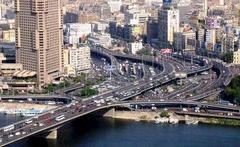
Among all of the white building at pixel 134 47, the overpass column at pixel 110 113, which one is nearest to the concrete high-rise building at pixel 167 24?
the white building at pixel 134 47

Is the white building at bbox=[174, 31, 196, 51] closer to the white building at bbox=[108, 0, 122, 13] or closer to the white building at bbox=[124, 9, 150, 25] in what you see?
the white building at bbox=[124, 9, 150, 25]

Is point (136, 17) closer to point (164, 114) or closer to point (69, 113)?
point (164, 114)

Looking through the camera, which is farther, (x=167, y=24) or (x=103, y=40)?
(x=103, y=40)

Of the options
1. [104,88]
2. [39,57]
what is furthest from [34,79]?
[104,88]

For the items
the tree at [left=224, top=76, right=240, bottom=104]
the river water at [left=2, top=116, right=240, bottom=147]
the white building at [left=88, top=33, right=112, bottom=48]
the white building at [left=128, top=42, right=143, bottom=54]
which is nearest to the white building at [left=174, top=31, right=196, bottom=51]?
the white building at [left=128, top=42, right=143, bottom=54]

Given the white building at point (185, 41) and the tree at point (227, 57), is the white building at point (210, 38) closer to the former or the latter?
the white building at point (185, 41)

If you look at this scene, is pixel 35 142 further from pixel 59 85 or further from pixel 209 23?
pixel 209 23

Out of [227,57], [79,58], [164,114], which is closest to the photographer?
[164,114]

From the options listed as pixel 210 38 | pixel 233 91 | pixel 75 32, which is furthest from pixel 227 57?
pixel 75 32
